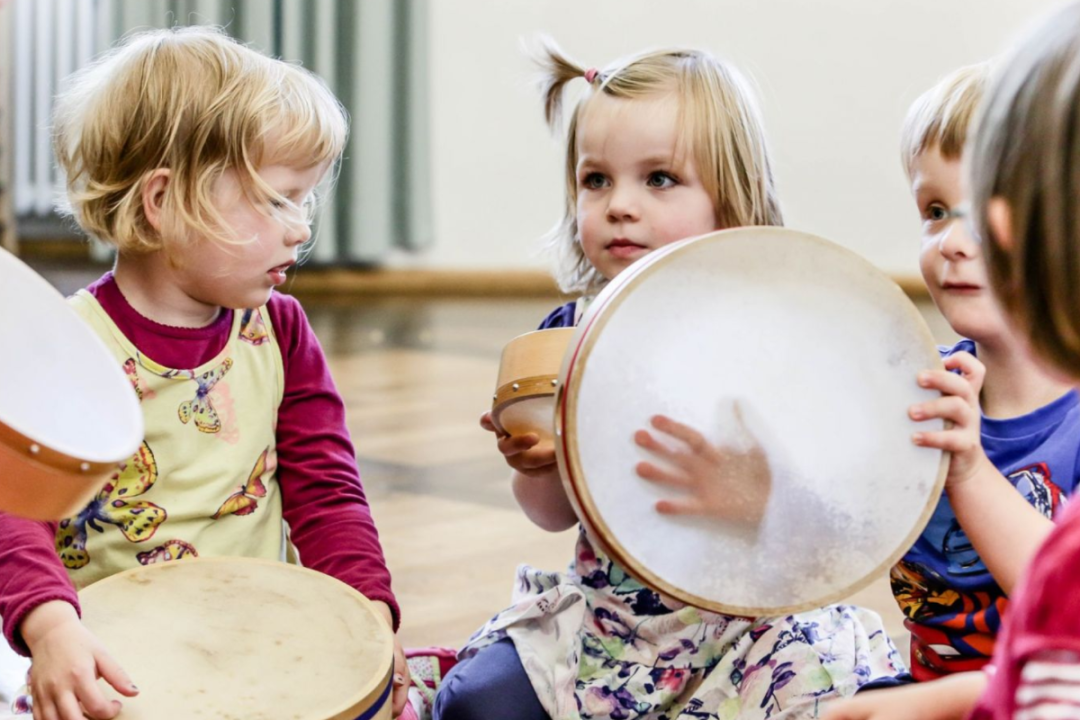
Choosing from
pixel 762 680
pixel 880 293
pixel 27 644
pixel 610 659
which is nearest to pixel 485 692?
pixel 610 659

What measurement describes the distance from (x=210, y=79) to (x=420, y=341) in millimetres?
2624

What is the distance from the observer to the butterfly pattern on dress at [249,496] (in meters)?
1.39

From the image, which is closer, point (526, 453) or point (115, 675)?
point (115, 675)

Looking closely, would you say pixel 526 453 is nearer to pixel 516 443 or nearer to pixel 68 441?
pixel 516 443

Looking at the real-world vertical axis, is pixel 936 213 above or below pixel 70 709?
above

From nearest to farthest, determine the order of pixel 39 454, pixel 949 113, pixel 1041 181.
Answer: pixel 1041 181 → pixel 39 454 → pixel 949 113

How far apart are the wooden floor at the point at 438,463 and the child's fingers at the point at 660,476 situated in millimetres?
809

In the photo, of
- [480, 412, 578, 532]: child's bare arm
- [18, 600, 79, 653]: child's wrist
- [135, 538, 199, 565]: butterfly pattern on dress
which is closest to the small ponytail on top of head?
[480, 412, 578, 532]: child's bare arm

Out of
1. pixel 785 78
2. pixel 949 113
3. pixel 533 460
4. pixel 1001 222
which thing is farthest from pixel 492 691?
pixel 785 78

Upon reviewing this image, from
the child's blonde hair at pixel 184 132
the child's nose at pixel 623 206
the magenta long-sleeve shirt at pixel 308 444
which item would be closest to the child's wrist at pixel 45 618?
the magenta long-sleeve shirt at pixel 308 444

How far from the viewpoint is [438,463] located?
261cm

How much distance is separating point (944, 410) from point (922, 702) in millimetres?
218

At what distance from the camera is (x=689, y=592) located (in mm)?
979

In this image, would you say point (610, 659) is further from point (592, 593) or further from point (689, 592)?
point (689, 592)
